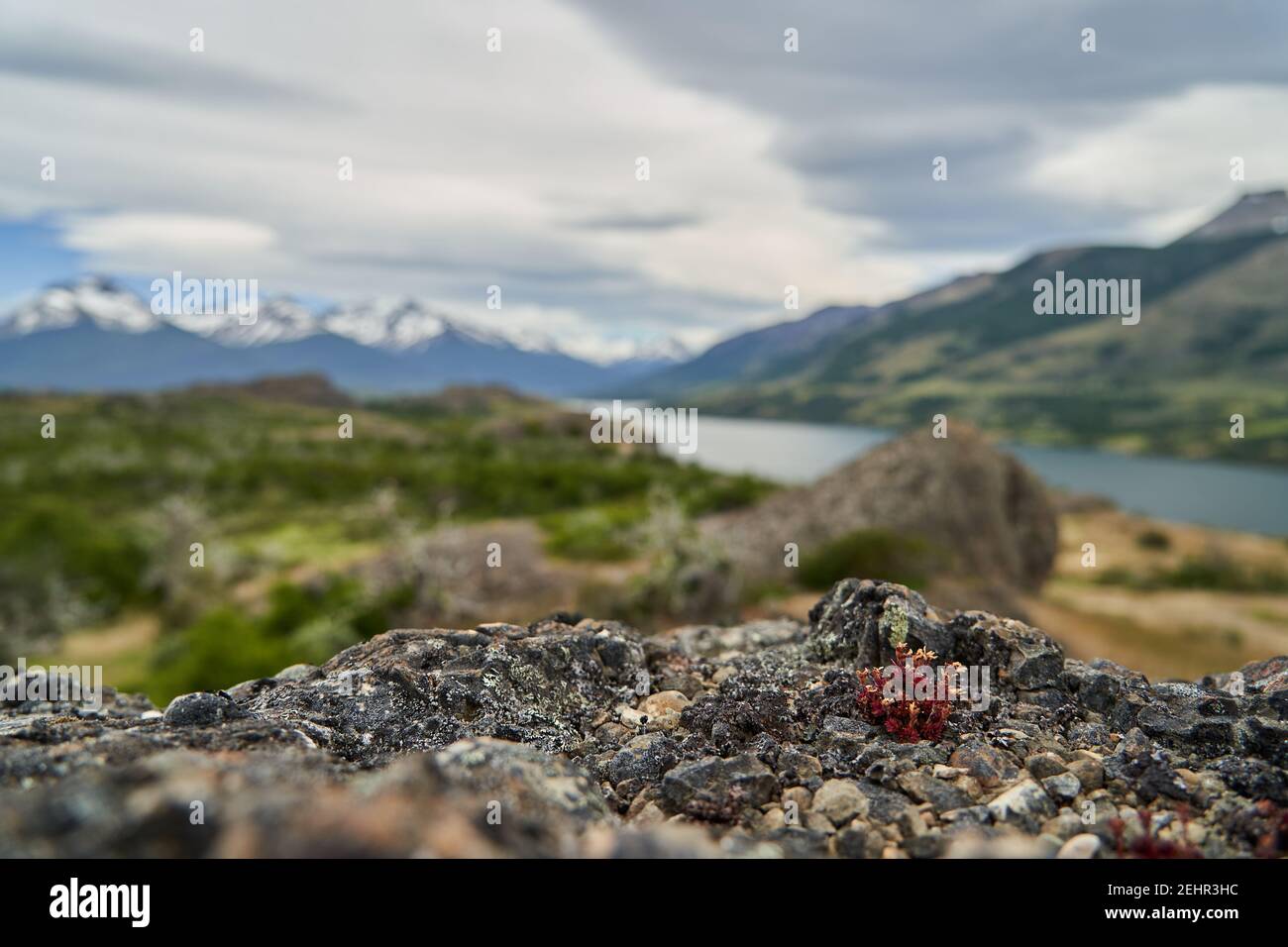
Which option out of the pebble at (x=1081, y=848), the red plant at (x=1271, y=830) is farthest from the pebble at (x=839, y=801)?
the red plant at (x=1271, y=830)

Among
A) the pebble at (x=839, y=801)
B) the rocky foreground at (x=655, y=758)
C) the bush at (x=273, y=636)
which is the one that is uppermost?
the rocky foreground at (x=655, y=758)

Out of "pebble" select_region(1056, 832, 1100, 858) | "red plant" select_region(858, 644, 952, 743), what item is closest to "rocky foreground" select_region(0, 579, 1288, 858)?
"pebble" select_region(1056, 832, 1100, 858)

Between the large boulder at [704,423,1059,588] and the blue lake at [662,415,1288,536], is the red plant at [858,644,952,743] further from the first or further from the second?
the blue lake at [662,415,1288,536]

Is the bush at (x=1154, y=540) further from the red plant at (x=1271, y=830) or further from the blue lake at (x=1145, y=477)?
the red plant at (x=1271, y=830)

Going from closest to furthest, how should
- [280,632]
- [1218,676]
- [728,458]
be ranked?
[1218,676] < [280,632] < [728,458]
